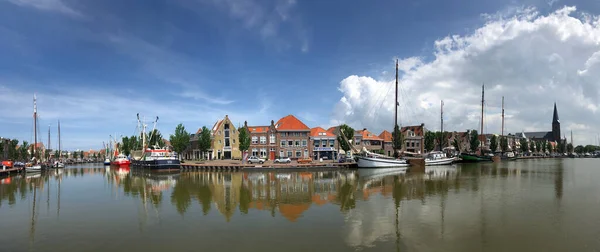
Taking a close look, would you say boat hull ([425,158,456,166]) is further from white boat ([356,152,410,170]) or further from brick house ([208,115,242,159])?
brick house ([208,115,242,159])

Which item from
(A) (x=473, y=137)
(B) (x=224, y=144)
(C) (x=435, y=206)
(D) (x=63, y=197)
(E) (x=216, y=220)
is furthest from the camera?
(A) (x=473, y=137)

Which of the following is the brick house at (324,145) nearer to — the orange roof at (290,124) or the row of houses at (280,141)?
the row of houses at (280,141)

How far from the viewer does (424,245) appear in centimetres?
1406

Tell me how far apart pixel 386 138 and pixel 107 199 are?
278 feet

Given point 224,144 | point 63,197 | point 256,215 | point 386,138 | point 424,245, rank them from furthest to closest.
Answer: point 386,138
point 224,144
point 63,197
point 256,215
point 424,245

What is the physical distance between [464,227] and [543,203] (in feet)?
35.9

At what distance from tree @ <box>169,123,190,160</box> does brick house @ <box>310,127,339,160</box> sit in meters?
33.2

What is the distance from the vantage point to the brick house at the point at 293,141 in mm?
82125

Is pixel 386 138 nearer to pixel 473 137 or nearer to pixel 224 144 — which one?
pixel 473 137

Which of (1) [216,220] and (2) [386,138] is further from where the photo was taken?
(2) [386,138]

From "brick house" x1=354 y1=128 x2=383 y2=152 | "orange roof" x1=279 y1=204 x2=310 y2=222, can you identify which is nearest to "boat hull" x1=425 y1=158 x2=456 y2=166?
"brick house" x1=354 y1=128 x2=383 y2=152

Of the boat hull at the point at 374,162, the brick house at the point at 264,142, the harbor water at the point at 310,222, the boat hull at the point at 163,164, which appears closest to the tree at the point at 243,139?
the brick house at the point at 264,142

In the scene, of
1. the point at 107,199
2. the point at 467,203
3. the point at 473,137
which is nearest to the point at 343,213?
the point at 467,203

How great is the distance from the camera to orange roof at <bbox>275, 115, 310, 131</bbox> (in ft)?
269
